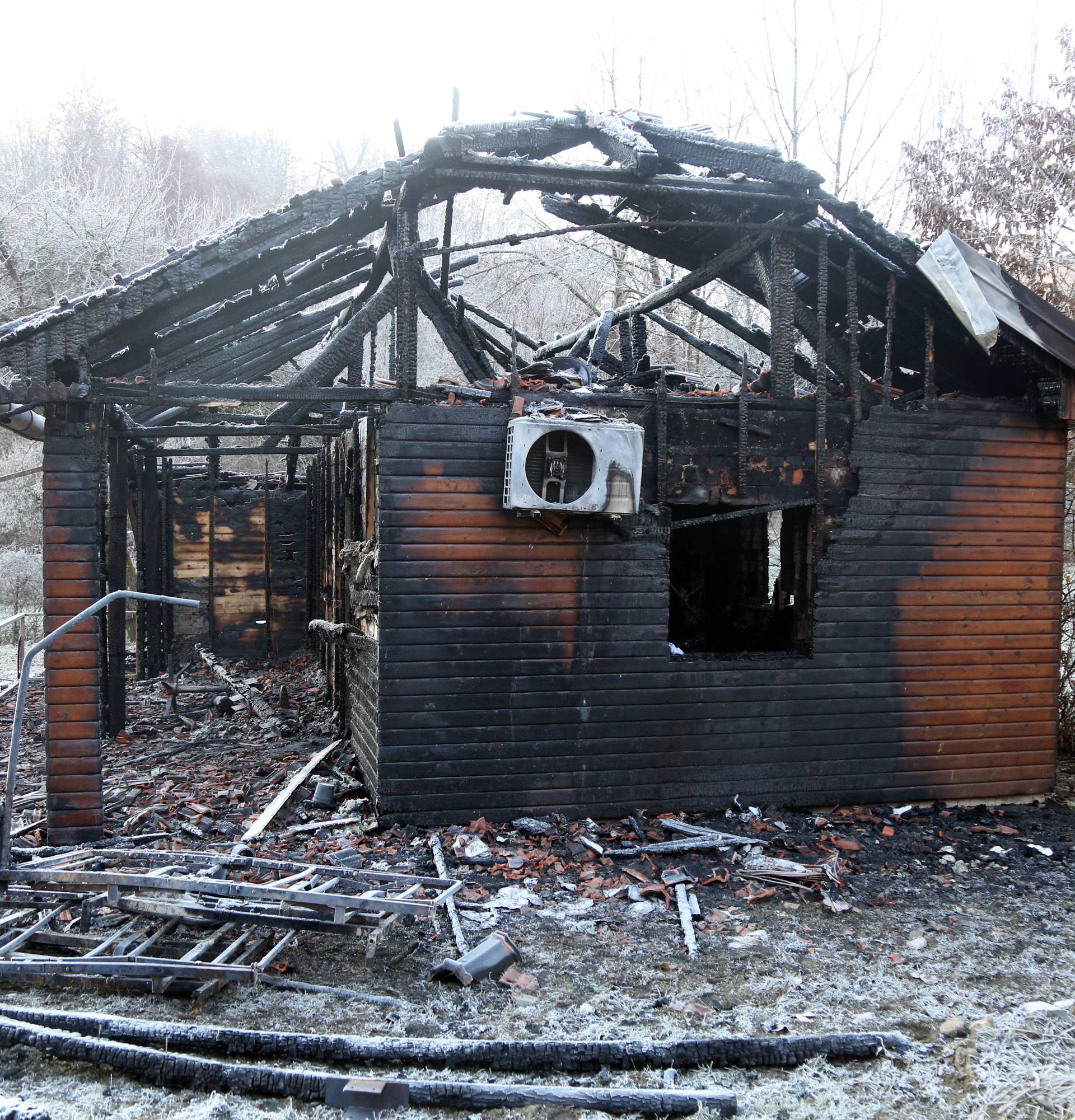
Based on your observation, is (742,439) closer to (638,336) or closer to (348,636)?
(638,336)

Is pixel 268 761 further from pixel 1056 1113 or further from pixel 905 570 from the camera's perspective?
pixel 1056 1113

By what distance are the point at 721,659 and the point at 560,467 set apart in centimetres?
221

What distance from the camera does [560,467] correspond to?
6.95 metres

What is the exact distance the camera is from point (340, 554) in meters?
9.92

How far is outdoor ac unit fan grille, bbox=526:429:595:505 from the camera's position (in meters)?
6.97

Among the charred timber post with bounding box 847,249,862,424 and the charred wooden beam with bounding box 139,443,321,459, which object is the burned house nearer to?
the charred timber post with bounding box 847,249,862,424

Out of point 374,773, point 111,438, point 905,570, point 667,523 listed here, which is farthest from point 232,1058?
point 111,438

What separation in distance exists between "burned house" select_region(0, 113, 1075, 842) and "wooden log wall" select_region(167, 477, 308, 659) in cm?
710

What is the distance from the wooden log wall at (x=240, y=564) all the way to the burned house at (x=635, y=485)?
23.3ft

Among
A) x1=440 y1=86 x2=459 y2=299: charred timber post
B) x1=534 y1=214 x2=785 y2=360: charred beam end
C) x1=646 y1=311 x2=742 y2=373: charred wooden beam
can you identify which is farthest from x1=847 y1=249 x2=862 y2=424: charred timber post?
x1=440 y1=86 x2=459 y2=299: charred timber post

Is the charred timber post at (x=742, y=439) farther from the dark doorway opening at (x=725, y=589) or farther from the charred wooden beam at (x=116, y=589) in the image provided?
the charred wooden beam at (x=116, y=589)

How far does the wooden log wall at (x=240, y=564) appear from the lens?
15.5 meters

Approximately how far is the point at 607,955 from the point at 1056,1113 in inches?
93.8

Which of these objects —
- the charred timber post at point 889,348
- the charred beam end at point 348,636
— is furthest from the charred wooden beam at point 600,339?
the charred beam end at point 348,636
